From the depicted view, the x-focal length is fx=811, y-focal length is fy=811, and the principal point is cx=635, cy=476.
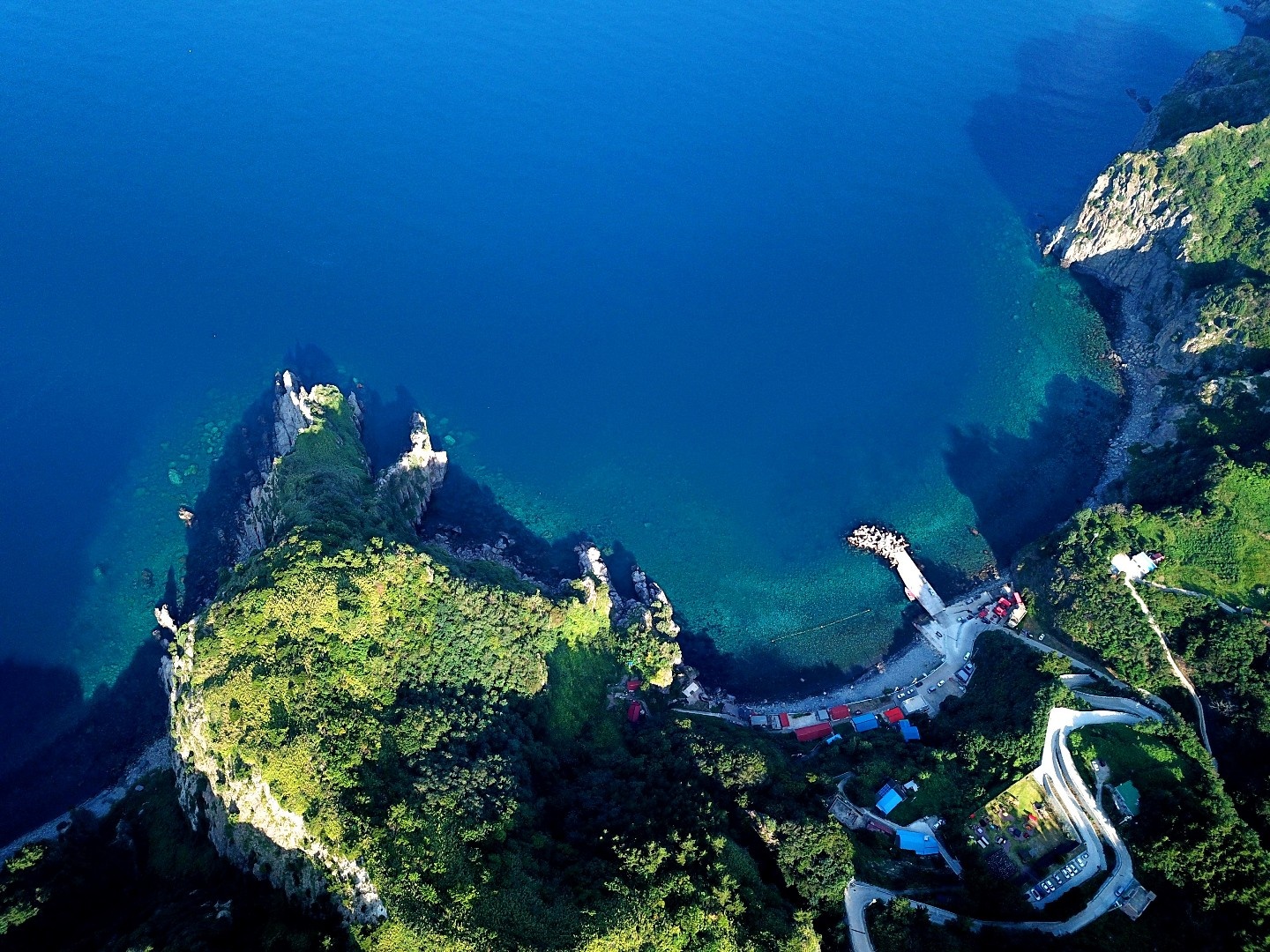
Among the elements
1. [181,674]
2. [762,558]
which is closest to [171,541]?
[181,674]

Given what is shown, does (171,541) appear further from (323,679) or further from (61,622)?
(323,679)

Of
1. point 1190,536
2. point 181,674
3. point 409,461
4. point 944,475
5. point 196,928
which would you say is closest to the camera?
point 196,928

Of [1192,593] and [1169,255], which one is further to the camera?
[1169,255]

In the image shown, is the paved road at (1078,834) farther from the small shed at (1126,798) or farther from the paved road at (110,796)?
the paved road at (110,796)

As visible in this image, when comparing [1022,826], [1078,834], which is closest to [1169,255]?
[1078,834]

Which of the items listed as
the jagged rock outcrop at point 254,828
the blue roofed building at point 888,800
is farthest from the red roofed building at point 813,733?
the jagged rock outcrop at point 254,828

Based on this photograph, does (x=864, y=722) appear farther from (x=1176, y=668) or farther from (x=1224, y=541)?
(x=1224, y=541)

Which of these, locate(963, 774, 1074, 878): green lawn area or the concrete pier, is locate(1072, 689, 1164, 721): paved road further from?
the concrete pier

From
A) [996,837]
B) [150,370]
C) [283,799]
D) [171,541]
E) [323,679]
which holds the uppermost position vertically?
[150,370]
